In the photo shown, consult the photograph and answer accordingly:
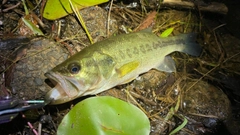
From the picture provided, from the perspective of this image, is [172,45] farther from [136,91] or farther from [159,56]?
[136,91]

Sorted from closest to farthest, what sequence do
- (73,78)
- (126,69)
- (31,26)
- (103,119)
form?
(73,78), (103,119), (126,69), (31,26)

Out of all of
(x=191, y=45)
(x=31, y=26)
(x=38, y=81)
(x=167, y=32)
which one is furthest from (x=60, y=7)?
(x=191, y=45)

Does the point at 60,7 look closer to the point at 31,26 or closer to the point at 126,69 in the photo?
the point at 31,26

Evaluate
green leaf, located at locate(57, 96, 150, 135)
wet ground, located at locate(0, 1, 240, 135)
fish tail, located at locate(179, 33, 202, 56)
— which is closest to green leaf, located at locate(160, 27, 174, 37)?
wet ground, located at locate(0, 1, 240, 135)

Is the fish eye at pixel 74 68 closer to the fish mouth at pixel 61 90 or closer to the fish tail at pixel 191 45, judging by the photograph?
the fish mouth at pixel 61 90

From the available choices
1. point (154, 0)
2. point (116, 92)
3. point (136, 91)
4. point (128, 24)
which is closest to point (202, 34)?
point (154, 0)

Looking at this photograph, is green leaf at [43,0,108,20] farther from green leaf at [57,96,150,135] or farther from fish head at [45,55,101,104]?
green leaf at [57,96,150,135]
